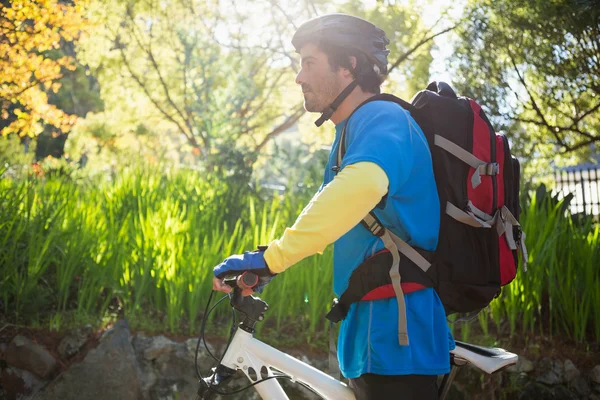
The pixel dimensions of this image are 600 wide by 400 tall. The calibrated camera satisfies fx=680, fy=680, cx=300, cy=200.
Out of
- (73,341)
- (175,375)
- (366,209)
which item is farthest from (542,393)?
(366,209)

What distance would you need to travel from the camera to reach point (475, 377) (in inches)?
151

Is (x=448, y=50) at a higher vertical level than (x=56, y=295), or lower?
higher

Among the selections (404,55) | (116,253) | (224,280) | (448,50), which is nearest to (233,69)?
(404,55)

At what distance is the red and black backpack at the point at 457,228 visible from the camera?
1.80 metres

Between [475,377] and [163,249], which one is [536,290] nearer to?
[475,377]

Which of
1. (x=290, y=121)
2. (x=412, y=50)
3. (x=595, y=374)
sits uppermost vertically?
(x=290, y=121)

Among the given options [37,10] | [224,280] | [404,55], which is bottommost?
[224,280]

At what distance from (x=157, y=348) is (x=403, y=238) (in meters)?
2.10

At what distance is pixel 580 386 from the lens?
3928mm

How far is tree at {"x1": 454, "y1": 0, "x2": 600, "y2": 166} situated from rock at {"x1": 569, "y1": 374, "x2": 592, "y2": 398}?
2.67 metres

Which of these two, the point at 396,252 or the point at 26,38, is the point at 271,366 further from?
the point at 26,38

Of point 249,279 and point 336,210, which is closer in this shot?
point 336,210

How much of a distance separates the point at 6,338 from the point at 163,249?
96 cm

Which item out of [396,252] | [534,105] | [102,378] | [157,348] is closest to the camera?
[396,252]
